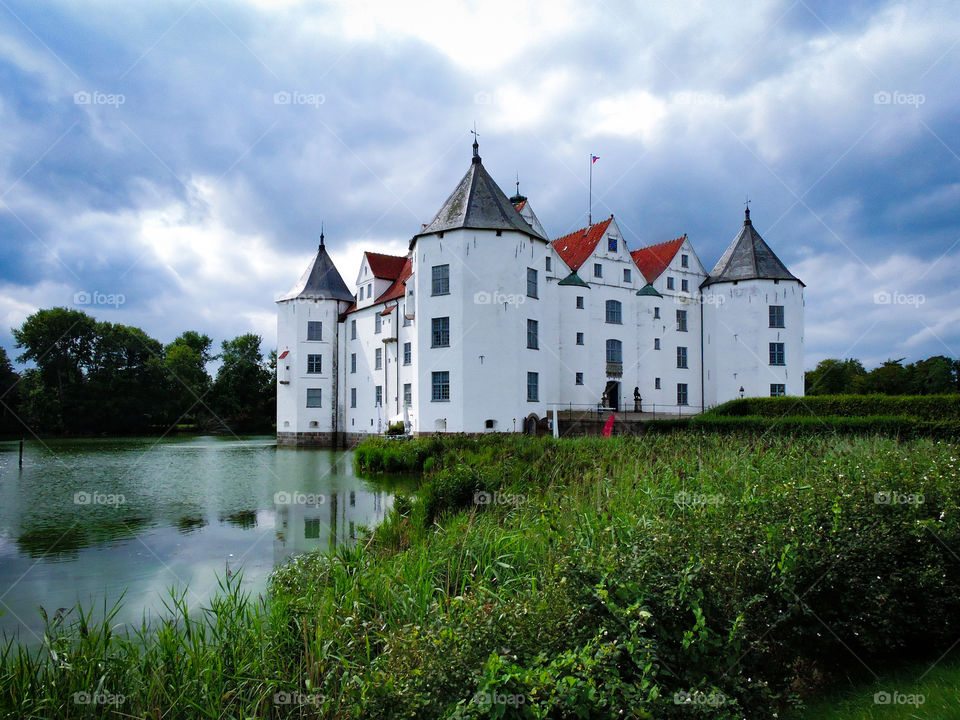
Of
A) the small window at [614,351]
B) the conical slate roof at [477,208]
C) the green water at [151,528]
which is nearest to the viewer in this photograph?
the green water at [151,528]

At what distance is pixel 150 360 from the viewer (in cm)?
5738

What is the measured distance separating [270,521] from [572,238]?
1174 inches

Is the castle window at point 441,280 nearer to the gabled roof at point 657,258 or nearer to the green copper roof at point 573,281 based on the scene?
the green copper roof at point 573,281

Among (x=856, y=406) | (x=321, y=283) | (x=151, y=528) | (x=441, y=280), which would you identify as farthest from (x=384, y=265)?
(x=151, y=528)

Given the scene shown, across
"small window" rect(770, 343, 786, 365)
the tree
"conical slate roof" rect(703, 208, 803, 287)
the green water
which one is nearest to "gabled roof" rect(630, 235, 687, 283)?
"conical slate roof" rect(703, 208, 803, 287)

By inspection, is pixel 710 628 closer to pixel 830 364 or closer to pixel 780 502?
pixel 780 502

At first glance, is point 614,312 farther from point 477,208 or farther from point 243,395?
point 243,395

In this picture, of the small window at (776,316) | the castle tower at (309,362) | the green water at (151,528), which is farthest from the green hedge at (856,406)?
the castle tower at (309,362)

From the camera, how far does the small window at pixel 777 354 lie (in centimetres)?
3469

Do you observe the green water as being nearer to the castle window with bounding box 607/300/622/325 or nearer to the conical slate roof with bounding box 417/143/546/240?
the conical slate roof with bounding box 417/143/546/240

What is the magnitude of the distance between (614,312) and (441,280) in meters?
11.9

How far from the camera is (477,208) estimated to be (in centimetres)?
2755

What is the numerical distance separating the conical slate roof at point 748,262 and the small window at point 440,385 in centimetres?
1945

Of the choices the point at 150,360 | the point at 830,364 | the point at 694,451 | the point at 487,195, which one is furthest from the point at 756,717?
the point at 830,364
